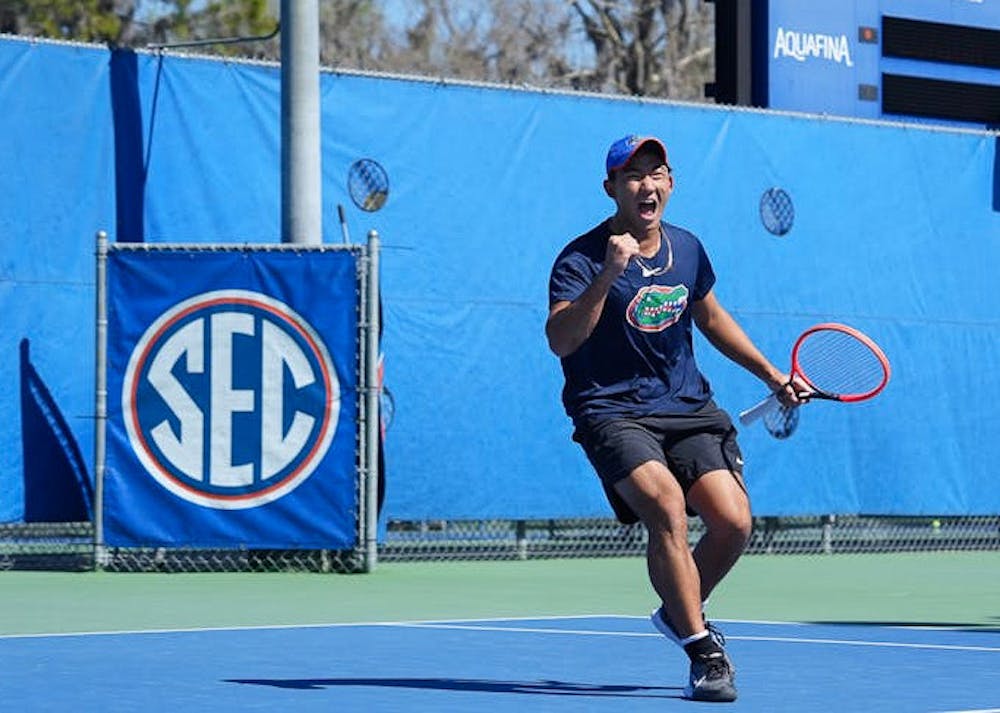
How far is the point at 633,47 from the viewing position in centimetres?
3512

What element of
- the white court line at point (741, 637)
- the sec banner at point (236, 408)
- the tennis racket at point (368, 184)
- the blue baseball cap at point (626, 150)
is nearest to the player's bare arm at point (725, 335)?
the blue baseball cap at point (626, 150)

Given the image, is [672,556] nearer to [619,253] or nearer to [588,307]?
[588,307]

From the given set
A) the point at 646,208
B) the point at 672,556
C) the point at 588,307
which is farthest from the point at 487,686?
the point at 646,208

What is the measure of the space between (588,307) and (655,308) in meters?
0.52

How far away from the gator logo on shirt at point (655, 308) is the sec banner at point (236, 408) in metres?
6.35

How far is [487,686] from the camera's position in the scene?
7676mm

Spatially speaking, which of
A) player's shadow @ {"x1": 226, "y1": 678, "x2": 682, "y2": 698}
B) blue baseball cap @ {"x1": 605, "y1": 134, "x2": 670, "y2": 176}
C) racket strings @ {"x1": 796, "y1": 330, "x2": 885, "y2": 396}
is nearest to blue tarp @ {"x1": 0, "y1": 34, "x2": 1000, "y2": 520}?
racket strings @ {"x1": 796, "y1": 330, "x2": 885, "y2": 396}

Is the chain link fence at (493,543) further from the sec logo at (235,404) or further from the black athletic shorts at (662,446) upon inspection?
the black athletic shorts at (662,446)

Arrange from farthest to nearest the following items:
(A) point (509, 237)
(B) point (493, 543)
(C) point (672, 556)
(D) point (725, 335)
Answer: (B) point (493, 543)
(A) point (509, 237)
(D) point (725, 335)
(C) point (672, 556)

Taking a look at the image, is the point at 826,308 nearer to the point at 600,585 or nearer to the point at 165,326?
the point at 600,585

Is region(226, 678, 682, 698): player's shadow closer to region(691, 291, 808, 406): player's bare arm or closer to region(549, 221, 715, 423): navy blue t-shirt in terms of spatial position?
region(549, 221, 715, 423): navy blue t-shirt

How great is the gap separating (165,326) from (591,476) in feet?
10.5

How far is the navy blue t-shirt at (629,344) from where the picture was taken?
766cm

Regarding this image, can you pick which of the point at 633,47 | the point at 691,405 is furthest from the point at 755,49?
the point at 633,47
